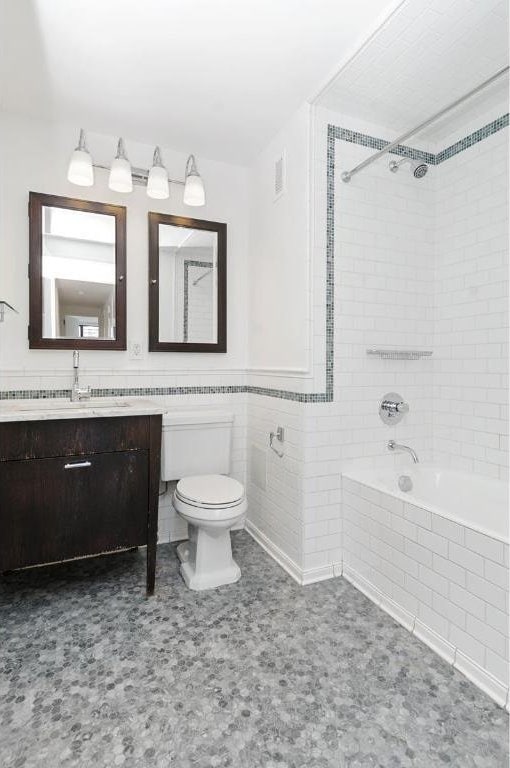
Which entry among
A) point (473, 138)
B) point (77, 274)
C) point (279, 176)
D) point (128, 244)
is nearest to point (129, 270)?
point (128, 244)

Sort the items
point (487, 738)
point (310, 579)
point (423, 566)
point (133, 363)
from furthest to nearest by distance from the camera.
A: point (133, 363)
point (310, 579)
point (423, 566)
point (487, 738)

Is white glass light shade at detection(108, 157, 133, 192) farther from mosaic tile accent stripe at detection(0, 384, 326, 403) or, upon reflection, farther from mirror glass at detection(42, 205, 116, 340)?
mosaic tile accent stripe at detection(0, 384, 326, 403)

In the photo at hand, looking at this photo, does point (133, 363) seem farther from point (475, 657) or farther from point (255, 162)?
point (475, 657)

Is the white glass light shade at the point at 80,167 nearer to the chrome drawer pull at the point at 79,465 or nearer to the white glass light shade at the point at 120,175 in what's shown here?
the white glass light shade at the point at 120,175

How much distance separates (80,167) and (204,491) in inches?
68.9

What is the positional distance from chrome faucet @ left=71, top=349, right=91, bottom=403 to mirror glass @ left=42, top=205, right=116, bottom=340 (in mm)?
153

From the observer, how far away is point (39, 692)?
1412 millimetres

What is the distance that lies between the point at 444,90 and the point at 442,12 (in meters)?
0.49

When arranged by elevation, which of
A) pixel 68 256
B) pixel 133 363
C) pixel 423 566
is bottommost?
pixel 423 566

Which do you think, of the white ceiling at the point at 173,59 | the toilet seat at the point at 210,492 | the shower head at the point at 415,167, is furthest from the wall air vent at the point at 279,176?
the toilet seat at the point at 210,492

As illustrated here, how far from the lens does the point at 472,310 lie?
89.1 inches

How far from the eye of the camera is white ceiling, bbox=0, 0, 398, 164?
1.58m

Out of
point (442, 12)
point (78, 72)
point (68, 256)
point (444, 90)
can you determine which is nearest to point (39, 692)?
point (68, 256)

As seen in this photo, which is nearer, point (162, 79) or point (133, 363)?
point (162, 79)
